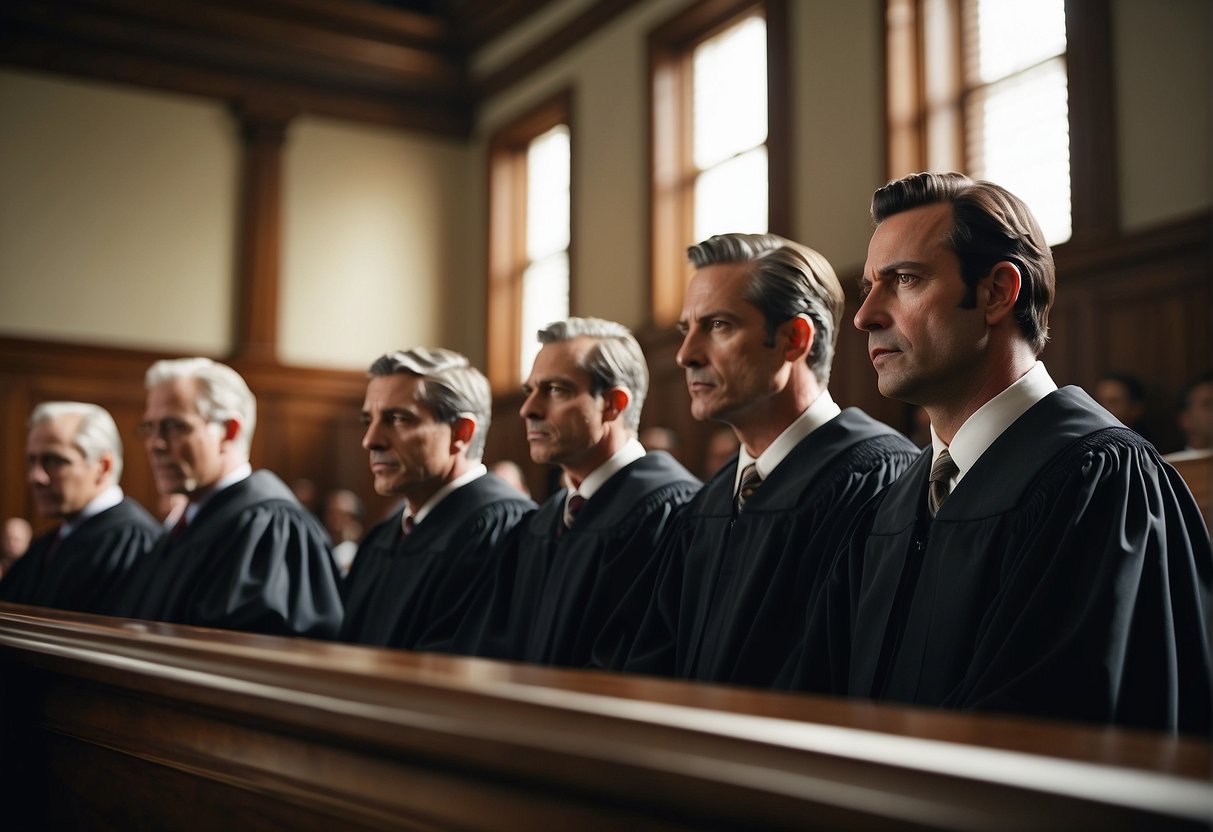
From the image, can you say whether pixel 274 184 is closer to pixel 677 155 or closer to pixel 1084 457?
pixel 677 155

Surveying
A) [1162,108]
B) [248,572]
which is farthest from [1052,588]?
[1162,108]

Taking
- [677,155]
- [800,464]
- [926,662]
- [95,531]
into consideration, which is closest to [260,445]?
[677,155]

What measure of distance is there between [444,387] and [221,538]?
42.1 inches

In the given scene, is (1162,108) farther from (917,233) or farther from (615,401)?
(917,233)

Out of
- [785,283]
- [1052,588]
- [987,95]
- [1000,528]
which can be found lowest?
[1052,588]

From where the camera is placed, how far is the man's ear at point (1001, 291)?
2561mm

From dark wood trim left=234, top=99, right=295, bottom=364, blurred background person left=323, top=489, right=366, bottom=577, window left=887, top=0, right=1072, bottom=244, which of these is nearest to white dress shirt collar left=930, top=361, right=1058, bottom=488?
window left=887, top=0, right=1072, bottom=244

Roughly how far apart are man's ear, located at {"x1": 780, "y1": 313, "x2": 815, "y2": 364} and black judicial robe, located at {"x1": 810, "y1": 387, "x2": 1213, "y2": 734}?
0.85 metres

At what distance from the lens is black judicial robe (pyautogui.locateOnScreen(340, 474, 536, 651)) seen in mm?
4273

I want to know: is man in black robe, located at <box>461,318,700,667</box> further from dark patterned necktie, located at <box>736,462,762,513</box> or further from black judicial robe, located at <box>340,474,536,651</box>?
dark patterned necktie, located at <box>736,462,762,513</box>

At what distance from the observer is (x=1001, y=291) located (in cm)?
257

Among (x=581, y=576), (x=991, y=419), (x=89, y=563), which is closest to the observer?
(x=991, y=419)

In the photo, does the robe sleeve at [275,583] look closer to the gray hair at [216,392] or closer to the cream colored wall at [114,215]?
the gray hair at [216,392]

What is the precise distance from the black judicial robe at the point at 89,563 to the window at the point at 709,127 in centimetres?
569
